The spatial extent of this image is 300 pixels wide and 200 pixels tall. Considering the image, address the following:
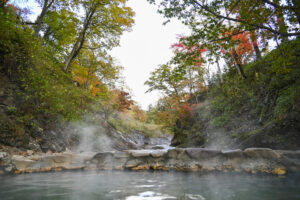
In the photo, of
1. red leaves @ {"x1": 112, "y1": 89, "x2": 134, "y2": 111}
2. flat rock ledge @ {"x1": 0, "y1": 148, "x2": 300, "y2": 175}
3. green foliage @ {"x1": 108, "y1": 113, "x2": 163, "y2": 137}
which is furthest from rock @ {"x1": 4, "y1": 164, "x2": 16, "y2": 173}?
green foliage @ {"x1": 108, "y1": 113, "x2": 163, "y2": 137}

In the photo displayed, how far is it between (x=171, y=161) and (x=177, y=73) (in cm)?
293

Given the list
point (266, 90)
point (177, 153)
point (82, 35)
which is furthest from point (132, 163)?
point (82, 35)

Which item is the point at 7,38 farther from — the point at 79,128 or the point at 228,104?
the point at 228,104

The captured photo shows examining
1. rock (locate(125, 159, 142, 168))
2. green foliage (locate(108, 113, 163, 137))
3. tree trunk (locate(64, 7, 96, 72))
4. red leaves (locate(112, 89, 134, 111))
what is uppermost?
tree trunk (locate(64, 7, 96, 72))

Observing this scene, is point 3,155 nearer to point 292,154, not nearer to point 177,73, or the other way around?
point 177,73

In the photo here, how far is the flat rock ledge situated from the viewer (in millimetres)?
4074

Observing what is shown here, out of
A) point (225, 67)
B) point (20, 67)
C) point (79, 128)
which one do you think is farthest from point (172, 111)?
point (20, 67)

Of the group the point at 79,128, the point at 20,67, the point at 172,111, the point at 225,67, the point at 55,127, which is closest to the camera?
the point at 20,67

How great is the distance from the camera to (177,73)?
496cm

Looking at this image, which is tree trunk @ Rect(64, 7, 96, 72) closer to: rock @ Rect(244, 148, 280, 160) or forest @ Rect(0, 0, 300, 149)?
forest @ Rect(0, 0, 300, 149)

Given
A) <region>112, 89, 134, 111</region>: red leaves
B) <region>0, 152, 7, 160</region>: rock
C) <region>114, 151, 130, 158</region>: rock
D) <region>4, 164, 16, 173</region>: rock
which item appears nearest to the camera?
<region>4, 164, 16, 173</region>: rock

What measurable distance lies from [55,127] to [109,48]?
5.89m

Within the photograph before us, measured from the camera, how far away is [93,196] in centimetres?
282

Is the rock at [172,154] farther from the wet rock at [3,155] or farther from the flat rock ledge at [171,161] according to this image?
the wet rock at [3,155]
